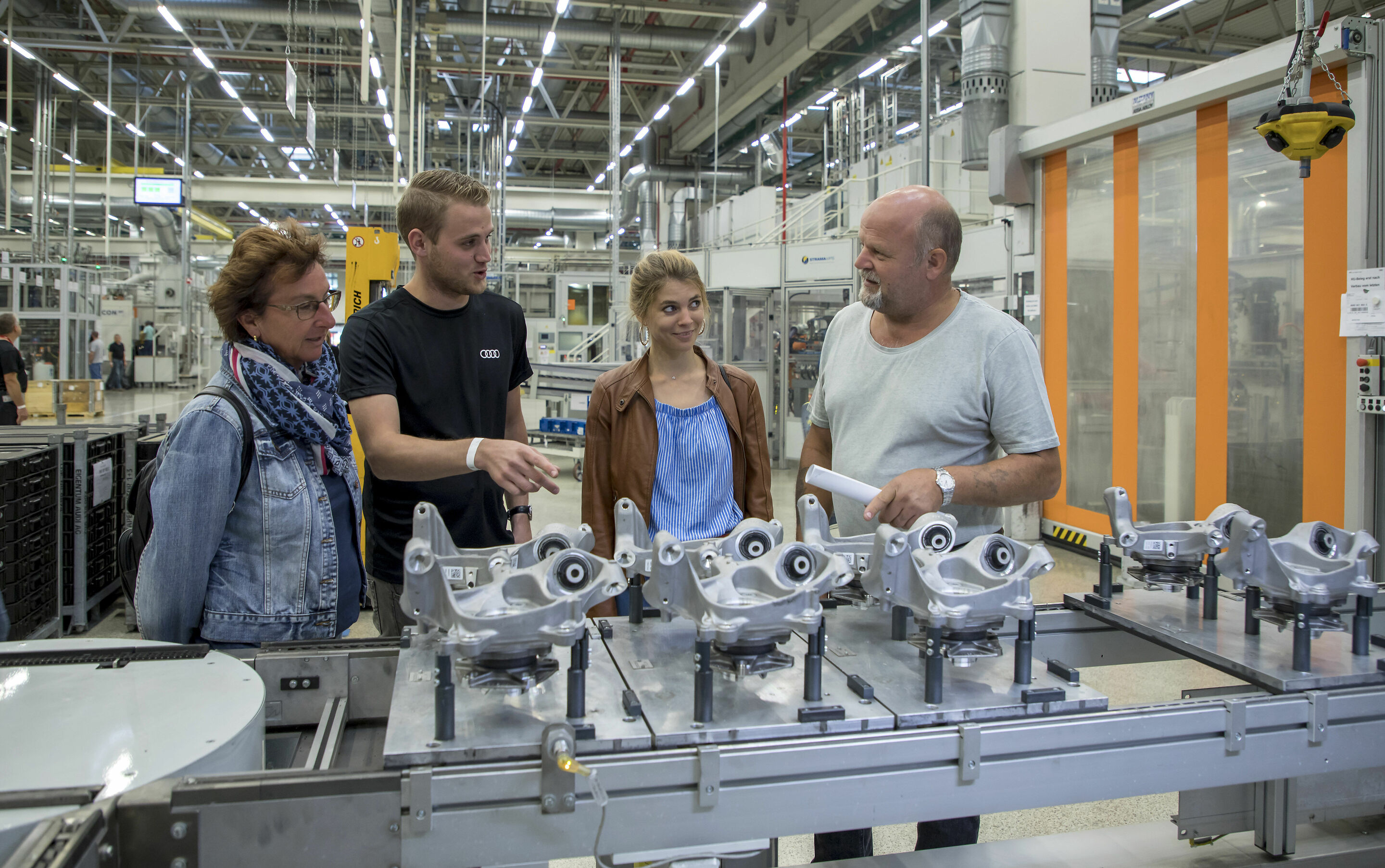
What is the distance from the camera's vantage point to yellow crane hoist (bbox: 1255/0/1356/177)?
7.96 feet

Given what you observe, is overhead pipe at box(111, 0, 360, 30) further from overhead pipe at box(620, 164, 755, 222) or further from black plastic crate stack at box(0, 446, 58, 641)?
black plastic crate stack at box(0, 446, 58, 641)

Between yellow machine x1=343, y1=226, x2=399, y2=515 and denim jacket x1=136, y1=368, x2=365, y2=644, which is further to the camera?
yellow machine x1=343, y1=226, x2=399, y2=515

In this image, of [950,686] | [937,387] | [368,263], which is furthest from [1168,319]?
[950,686]

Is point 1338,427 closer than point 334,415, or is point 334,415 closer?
point 334,415

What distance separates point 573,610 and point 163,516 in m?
0.83

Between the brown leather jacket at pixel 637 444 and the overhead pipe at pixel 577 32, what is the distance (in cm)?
922

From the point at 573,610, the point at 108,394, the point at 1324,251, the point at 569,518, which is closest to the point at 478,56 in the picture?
the point at 569,518

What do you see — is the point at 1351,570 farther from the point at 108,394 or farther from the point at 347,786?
the point at 108,394

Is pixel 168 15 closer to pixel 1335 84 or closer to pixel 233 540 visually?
pixel 233 540

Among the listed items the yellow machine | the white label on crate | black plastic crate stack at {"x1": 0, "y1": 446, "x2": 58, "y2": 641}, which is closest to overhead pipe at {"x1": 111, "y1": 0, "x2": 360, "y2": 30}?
A: the yellow machine

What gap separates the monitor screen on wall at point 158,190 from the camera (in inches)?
473

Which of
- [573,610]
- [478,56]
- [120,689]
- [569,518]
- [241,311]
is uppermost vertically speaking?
[478,56]

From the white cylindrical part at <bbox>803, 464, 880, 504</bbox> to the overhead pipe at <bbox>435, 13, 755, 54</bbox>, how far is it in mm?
10092

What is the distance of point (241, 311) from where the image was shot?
5.32 ft
